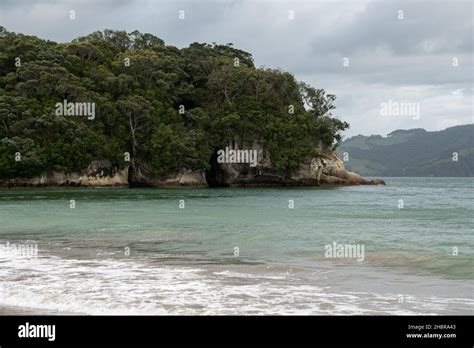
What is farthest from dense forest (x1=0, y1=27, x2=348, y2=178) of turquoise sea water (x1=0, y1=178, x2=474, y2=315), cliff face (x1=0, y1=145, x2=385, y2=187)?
turquoise sea water (x1=0, y1=178, x2=474, y2=315)

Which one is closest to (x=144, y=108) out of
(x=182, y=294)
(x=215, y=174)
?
(x=215, y=174)

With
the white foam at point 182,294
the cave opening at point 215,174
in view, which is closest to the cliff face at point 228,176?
the cave opening at point 215,174

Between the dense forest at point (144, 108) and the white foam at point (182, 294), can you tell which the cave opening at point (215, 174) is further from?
the white foam at point (182, 294)

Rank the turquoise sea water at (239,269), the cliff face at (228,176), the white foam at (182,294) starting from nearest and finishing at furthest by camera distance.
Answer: the white foam at (182,294) → the turquoise sea water at (239,269) → the cliff face at (228,176)

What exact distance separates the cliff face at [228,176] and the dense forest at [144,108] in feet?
4.78

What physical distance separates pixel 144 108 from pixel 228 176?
17690 millimetres

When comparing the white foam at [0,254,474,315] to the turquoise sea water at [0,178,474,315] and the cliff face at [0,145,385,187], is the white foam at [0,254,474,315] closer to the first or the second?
the turquoise sea water at [0,178,474,315]

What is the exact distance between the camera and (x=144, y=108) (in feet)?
270

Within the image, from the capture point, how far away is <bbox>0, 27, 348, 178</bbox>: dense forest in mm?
74250

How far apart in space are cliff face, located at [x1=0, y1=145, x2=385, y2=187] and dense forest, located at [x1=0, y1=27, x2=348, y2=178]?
4.78ft

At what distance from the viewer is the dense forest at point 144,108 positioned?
244 feet

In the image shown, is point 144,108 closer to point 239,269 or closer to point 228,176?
point 228,176

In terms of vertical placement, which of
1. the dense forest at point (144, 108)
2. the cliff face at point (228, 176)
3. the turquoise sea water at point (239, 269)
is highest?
the dense forest at point (144, 108)
